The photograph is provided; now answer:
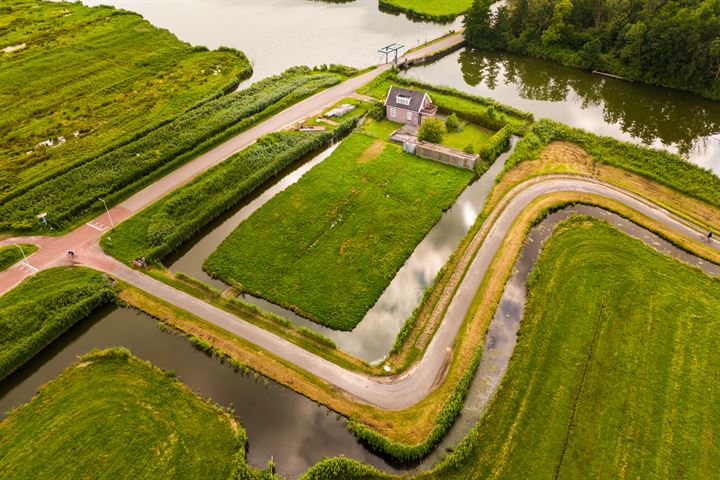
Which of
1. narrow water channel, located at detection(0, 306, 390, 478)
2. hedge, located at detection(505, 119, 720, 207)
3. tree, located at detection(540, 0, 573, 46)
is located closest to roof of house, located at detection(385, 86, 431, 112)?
hedge, located at detection(505, 119, 720, 207)

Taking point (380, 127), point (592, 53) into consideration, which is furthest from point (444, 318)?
point (592, 53)

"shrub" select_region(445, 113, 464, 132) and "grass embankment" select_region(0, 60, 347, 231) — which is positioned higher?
"shrub" select_region(445, 113, 464, 132)

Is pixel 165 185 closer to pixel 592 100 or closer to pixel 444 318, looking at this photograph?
pixel 444 318

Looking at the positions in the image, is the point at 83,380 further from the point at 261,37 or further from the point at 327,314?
the point at 261,37

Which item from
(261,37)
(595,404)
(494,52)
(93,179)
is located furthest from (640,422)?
(261,37)

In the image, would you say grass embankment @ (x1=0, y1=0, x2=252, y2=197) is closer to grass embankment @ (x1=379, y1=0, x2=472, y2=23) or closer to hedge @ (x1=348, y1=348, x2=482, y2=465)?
grass embankment @ (x1=379, y1=0, x2=472, y2=23)

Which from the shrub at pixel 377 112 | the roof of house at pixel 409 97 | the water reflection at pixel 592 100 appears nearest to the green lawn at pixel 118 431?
the shrub at pixel 377 112
